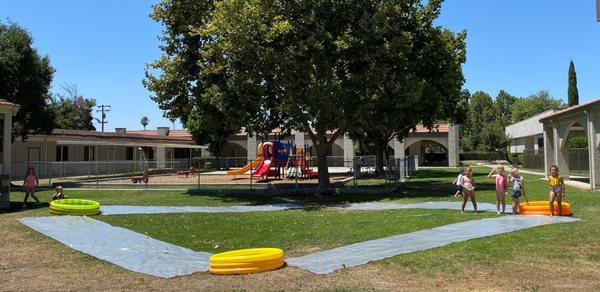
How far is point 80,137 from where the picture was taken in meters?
43.8

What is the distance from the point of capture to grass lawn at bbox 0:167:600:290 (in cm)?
756

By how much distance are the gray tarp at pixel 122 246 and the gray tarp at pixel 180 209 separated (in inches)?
111

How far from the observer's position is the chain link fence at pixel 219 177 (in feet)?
89.4

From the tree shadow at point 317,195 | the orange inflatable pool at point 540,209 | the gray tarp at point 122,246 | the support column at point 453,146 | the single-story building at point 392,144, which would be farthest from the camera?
the single-story building at point 392,144

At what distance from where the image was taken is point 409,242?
10.2 m

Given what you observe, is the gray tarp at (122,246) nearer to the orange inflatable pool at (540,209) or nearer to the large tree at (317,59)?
the orange inflatable pool at (540,209)

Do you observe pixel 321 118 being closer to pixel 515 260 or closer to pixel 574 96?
pixel 515 260

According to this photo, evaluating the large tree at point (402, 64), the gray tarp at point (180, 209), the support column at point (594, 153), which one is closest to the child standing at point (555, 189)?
the large tree at point (402, 64)

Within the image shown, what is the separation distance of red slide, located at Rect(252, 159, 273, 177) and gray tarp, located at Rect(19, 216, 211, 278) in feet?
69.2

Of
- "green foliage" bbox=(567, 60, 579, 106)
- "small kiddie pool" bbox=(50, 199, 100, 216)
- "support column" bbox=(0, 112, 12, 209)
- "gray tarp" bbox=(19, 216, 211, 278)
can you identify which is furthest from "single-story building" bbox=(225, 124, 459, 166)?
"gray tarp" bbox=(19, 216, 211, 278)

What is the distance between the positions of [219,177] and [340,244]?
3081cm

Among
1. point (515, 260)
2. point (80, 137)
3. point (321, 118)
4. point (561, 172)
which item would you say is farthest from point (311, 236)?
point (80, 137)

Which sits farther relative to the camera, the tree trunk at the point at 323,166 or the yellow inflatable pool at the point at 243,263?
the tree trunk at the point at 323,166

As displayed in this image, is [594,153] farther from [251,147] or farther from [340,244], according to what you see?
[251,147]
